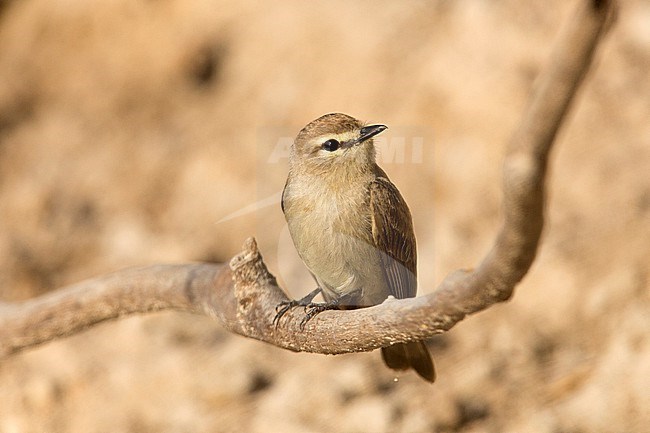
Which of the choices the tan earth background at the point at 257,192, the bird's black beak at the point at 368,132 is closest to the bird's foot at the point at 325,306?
the bird's black beak at the point at 368,132

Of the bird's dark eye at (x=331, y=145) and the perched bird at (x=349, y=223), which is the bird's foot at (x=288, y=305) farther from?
the bird's dark eye at (x=331, y=145)

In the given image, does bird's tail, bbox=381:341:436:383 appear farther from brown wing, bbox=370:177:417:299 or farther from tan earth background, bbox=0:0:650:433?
tan earth background, bbox=0:0:650:433

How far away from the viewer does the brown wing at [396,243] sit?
2.19 m

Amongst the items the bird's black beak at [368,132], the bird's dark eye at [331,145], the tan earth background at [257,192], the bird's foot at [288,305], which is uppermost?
the tan earth background at [257,192]

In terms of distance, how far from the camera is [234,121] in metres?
7.00

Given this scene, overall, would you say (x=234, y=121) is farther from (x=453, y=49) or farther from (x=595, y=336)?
(x=595, y=336)

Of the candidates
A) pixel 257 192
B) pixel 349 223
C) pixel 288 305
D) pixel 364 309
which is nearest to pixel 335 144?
pixel 349 223

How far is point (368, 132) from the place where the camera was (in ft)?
6.48

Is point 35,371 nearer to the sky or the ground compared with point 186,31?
nearer to the ground

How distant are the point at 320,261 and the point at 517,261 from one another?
2.41 ft

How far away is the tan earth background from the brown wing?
1.23 meters

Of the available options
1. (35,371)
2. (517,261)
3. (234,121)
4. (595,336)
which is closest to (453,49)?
(234,121)

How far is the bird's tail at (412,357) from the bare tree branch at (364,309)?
18cm

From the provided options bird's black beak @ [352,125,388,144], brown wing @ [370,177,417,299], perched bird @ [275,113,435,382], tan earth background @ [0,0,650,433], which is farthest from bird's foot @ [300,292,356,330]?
Answer: tan earth background @ [0,0,650,433]
